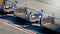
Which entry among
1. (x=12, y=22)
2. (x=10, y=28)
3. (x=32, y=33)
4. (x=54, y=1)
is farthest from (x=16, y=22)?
(x=54, y=1)

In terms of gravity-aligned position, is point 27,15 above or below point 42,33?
above

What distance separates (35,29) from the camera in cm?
1162

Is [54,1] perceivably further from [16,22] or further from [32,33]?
[32,33]

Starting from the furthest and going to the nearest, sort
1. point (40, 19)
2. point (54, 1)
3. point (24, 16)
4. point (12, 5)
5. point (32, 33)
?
1. point (54, 1)
2. point (12, 5)
3. point (24, 16)
4. point (40, 19)
5. point (32, 33)

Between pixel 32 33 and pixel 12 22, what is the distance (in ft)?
7.90

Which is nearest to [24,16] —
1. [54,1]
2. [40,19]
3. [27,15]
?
[27,15]

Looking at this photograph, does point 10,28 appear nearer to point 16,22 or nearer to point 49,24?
point 16,22

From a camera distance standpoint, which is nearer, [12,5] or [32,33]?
[32,33]

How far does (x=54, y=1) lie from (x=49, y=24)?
9.78 meters

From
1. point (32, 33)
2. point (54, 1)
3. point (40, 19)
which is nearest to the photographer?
point (32, 33)

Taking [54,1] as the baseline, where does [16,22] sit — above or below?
below

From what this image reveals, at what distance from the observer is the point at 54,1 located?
20.5 meters

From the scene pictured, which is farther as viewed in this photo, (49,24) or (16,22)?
(16,22)

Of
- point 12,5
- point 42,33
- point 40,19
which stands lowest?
point 42,33
